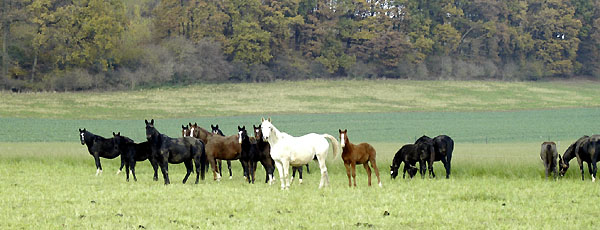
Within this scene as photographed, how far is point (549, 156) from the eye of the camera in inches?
737

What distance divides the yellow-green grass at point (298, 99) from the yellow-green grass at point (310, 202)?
142ft

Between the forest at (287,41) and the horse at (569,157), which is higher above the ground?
the forest at (287,41)

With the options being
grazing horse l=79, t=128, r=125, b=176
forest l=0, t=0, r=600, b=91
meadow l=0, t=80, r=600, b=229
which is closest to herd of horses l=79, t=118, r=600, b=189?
meadow l=0, t=80, r=600, b=229

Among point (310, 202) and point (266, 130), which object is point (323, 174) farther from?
point (310, 202)

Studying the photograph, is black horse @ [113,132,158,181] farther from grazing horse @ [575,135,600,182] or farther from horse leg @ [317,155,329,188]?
grazing horse @ [575,135,600,182]

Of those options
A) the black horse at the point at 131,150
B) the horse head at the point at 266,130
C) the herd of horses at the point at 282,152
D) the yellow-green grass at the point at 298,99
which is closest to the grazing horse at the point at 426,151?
the herd of horses at the point at 282,152

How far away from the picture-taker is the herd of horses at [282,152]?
18.1 m

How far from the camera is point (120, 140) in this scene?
2011cm

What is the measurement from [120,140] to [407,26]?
275 ft

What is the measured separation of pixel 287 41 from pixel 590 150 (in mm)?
78323

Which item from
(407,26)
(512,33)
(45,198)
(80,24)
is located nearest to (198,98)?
(80,24)

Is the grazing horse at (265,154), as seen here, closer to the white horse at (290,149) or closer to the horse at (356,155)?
the white horse at (290,149)

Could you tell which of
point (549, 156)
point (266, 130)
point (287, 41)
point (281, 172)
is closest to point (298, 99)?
point (287, 41)

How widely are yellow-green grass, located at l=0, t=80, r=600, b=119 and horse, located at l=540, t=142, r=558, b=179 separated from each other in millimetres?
45712
